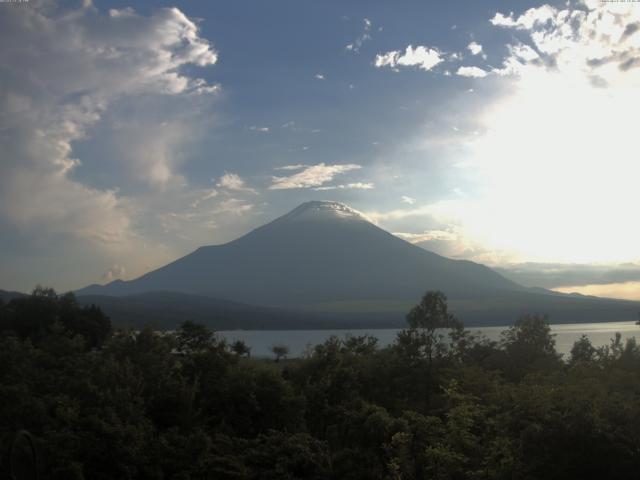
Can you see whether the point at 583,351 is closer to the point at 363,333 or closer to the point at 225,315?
the point at 363,333

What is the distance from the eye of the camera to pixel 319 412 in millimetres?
17328

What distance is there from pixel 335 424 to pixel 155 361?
5587 millimetres

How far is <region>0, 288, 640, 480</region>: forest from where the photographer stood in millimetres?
10398

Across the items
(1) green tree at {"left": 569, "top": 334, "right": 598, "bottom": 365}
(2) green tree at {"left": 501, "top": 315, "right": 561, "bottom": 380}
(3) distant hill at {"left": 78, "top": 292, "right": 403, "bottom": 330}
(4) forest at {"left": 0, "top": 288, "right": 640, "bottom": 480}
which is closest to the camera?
(4) forest at {"left": 0, "top": 288, "right": 640, "bottom": 480}

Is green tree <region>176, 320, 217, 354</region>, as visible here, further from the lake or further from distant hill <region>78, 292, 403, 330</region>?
distant hill <region>78, 292, 403, 330</region>

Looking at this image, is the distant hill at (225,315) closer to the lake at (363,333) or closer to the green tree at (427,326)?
the lake at (363,333)

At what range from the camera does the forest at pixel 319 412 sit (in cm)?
1040

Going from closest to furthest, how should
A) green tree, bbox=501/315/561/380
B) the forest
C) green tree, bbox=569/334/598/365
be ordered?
the forest, green tree, bbox=501/315/561/380, green tree, bbox=569/334/598/365

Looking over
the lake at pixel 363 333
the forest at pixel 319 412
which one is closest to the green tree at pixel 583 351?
the forest at pixel 319 412

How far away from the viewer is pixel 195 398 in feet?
54.5

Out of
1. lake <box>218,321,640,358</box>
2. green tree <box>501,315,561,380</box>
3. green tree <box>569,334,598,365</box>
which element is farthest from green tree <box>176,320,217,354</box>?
lake <box>218,321,640,358</box>

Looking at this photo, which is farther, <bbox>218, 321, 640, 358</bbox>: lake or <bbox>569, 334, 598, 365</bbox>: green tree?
<bbox>218, 321, 640, 358</bbox>: lake

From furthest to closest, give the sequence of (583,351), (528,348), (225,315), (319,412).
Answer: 1. (225,315)
2. (583,351)
3. (528,348)
4. (319,412)

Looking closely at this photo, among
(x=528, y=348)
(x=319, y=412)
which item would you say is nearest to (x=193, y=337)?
(x=319, y=412)
